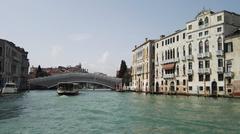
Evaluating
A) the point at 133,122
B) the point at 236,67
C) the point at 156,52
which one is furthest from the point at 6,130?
the point at 156,52

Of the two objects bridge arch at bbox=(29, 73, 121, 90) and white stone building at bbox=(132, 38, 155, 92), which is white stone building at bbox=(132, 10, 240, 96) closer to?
white stone building at bbox=(132, 38, 155, 92)

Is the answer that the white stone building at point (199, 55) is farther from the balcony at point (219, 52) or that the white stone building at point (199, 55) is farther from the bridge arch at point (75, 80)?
the bridge arch at point (75, 80)

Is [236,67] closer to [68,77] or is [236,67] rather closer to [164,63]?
[164,63]

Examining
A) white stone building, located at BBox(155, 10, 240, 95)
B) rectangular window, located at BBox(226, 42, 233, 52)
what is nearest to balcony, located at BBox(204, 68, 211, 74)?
white stone building, located at BBox(155, 10, 240, 95)

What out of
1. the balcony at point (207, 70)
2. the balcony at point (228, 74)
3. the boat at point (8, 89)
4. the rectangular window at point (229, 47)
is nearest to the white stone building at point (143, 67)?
the balcony at point (207, 70)

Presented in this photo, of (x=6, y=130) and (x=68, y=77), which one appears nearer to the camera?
(x=6, y=130)

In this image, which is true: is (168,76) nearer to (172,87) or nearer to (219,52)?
(172,87)

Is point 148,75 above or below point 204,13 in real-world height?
below

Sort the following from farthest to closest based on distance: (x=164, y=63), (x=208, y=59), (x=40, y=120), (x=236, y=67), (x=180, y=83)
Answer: (x=164, y=63) < (x=180, y=83) < (x=208, y=59) < (x=236, y=67) < (x=40, y=120)

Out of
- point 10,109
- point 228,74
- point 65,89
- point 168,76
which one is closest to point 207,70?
point 228,74

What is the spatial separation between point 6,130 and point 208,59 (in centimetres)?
3376

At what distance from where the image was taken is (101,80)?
251 ft

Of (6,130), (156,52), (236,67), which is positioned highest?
(156,52)

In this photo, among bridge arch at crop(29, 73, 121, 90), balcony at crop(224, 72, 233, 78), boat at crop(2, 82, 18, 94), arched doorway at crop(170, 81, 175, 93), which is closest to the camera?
balcony at crop(224, 72, 233, 78)
